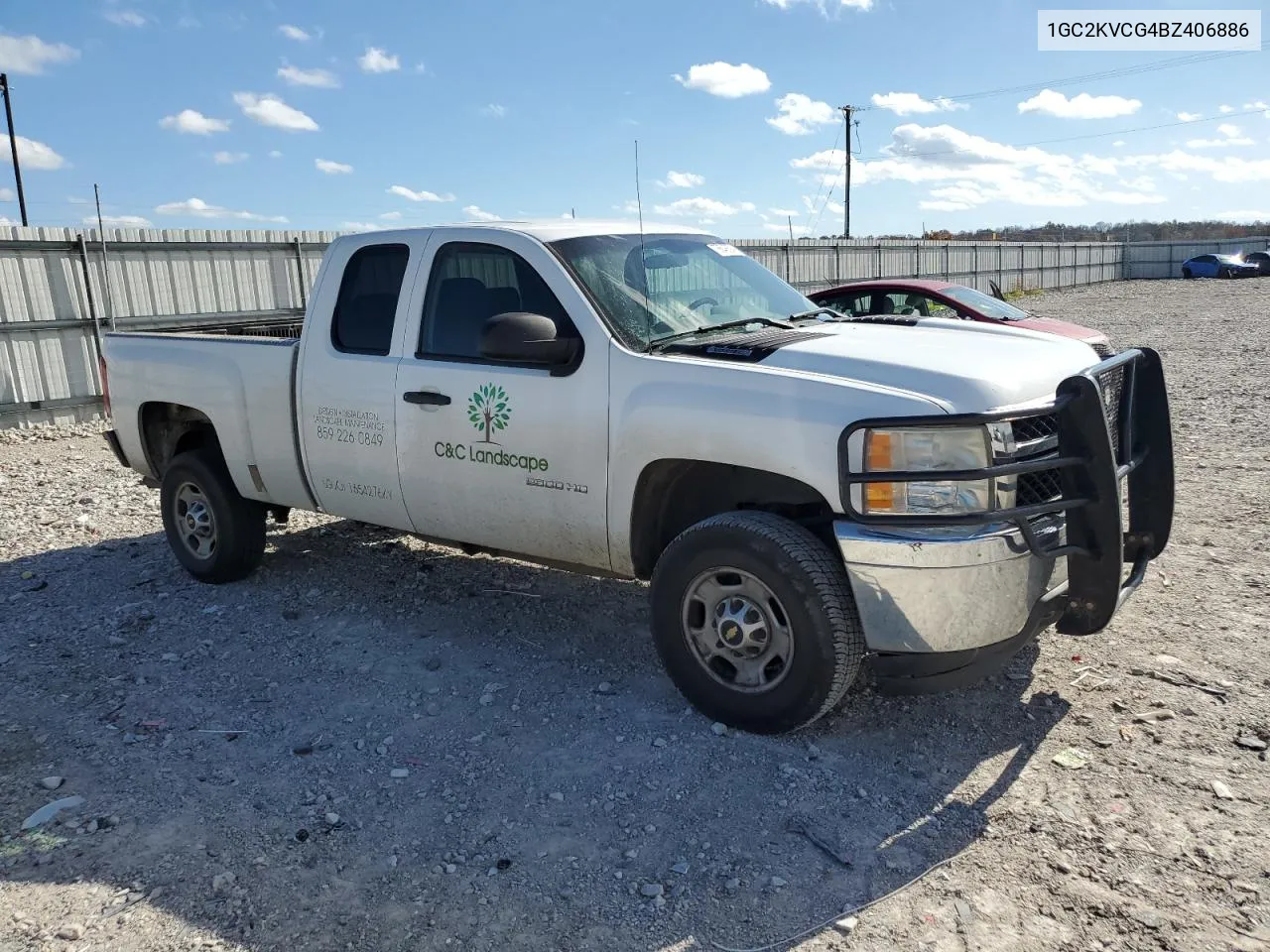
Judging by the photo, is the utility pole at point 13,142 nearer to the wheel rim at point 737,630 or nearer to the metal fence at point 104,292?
the metal fence at point 104,292

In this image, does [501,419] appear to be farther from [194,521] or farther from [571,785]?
[194,521]

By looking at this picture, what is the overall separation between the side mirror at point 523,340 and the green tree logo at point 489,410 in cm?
30

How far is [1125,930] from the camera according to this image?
2.81m

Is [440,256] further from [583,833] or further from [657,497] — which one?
[583,833]

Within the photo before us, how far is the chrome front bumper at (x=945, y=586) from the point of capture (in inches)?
135

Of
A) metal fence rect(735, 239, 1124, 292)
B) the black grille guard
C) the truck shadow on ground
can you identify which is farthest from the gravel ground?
metal fence rect(735, 239, 1124, 292)

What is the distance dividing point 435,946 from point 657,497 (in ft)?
6.54

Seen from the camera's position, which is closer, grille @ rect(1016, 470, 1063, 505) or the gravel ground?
the gravel ground

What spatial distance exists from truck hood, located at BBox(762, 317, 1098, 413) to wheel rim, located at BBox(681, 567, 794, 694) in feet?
2.88

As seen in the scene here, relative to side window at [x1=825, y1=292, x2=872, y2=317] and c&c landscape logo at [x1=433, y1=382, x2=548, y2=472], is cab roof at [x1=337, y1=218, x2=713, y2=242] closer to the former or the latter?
c&c landscape logo at [x1=433, y1=382, x2=548, y2=472]

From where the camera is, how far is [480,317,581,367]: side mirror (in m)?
4.11

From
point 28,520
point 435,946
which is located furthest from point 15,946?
point 28,520

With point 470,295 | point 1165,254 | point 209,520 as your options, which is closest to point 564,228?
point 470,295

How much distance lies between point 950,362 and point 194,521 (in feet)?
15.4
